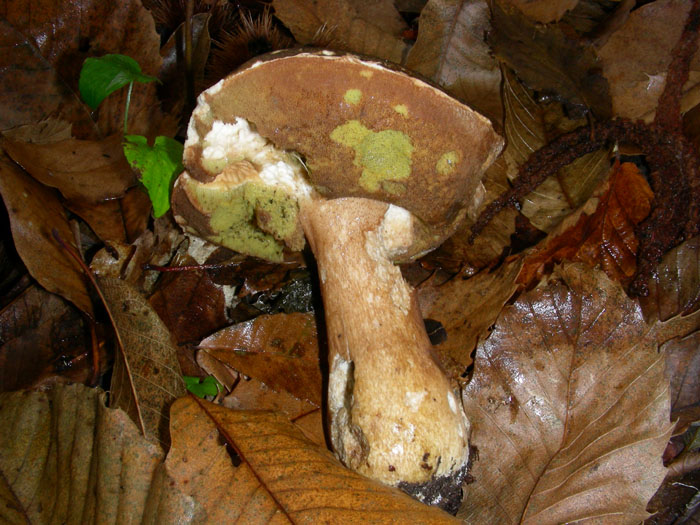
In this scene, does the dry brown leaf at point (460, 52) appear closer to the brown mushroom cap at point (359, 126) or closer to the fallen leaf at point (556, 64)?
the fallen leaf at point (556, 64)

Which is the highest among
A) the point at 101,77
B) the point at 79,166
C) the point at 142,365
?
the point at 101,77

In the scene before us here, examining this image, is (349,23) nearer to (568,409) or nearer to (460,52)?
(460,52)

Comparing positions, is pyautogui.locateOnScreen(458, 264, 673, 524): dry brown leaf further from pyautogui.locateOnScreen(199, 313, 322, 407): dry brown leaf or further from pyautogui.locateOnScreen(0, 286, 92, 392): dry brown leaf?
pyautogui.locateOnScreen(0, 286, 92, 392): dry brown leaf

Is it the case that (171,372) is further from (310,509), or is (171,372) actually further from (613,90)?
(613,90)

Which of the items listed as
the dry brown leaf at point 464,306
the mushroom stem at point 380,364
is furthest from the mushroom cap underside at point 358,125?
the dry brown leaf at point 464,306

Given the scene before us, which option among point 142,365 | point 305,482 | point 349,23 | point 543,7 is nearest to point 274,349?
point 142,365

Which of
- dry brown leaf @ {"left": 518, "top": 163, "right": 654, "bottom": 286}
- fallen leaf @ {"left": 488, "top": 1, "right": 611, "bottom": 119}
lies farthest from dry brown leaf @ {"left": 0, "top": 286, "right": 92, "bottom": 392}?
fallen leaf @ {"left": 488, "top": 1, "right": 611, "bottom": 119}

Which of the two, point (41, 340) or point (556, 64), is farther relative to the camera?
point (556, 64)
